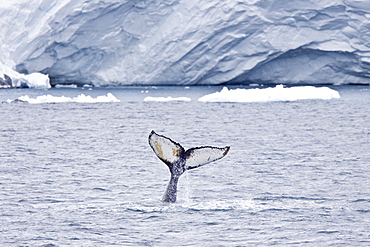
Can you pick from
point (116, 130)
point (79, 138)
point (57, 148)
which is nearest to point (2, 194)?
Result: point (57, 148)

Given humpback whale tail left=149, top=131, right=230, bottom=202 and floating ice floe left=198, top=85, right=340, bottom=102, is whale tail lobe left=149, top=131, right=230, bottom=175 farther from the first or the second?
floating ice floe left=198, top=85, right=340, bottom=102

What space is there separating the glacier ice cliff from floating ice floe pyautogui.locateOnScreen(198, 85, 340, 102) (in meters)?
4.49

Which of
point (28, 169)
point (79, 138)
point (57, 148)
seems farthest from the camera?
point (79, 138)

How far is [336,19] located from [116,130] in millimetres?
21413

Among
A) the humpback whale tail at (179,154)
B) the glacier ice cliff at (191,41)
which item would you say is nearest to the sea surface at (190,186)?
the humpback whale tail at (179,154)

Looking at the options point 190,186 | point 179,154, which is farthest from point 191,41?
point 179,154

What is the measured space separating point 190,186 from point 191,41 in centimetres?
3031

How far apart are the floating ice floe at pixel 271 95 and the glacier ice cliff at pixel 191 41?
4494 millimetres

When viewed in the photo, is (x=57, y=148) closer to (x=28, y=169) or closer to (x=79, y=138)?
(x=79, y=138)

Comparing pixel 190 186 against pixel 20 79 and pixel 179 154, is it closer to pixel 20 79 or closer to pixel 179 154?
pixel 179 154

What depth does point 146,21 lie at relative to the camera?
4319 cm

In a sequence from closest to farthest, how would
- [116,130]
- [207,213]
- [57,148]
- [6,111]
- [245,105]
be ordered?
1. [207,213]
2. [57,148]
3. [116,130]
4. [6,111]
5. [245,105]

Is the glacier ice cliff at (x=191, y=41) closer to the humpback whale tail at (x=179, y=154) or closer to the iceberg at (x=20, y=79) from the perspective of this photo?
the iceberg at (x=20, y=79)

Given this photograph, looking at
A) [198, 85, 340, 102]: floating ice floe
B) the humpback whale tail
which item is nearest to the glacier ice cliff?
[198, 85, 340, 102]: floating ice floe
